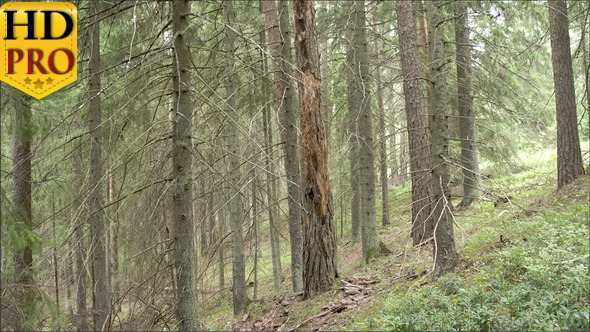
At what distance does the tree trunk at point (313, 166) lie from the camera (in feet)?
24.9

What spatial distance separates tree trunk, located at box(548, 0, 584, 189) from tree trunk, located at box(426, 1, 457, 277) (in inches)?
205

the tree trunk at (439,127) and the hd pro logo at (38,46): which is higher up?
the hd pro logo at (38,46)

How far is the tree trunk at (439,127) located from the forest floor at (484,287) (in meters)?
0.36

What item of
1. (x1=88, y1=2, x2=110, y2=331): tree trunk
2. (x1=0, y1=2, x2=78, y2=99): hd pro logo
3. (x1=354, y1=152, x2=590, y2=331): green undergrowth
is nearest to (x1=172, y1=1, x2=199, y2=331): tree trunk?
(x1=0, y1=2, x2=78, y2=99): hd pro logo

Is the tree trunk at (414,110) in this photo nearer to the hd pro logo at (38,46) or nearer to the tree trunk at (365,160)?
the tree trunk at (365,160)

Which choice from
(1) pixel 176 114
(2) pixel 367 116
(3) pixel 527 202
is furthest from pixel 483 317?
(3) pixel 527 202

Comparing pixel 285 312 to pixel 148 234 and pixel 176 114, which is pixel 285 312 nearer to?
pixel 148 234

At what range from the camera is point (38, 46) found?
19.1 feet

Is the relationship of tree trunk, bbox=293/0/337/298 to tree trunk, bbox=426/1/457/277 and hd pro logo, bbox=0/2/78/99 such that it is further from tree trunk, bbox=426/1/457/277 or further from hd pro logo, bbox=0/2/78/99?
hd pro logo, bbox=0/2/78/99

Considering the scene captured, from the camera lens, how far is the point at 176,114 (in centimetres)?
492

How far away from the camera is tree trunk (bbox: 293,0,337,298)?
7.60 meters

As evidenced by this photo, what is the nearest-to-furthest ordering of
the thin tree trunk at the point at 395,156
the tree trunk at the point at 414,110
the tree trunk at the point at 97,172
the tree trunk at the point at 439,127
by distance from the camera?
the tree trunk at the point at 439,127 < the thin tree trunk at the point at 395,156 < the tree trunk at the point at 97,172 < the tree trunk at the point at 414,110

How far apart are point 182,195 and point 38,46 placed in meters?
2.84

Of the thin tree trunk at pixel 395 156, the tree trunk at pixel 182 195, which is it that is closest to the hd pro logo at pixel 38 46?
the tree trunk at pixel 182 195
